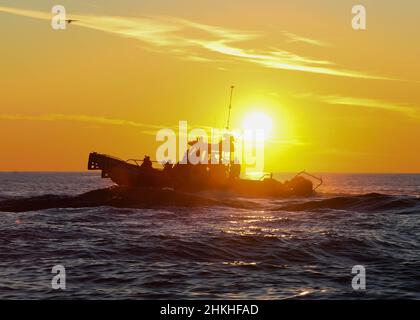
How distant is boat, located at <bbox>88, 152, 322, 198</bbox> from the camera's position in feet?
196

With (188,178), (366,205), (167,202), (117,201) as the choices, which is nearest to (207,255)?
(117,201)

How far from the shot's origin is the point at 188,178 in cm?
6206

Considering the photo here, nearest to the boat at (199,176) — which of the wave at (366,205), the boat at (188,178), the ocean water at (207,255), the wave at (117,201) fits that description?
the boat at (188,178)

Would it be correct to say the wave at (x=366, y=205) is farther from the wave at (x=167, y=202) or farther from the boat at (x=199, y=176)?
the boat at (x=199, y=176)

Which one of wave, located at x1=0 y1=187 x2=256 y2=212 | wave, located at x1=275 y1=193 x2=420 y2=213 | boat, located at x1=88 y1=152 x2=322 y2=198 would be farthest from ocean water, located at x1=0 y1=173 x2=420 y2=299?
boat, located at x1=88 y1=152 x2=322 y2=198

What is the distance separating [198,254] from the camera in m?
20.8

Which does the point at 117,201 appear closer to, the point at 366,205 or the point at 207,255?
the point at 366,205

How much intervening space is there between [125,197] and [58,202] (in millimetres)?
6342
